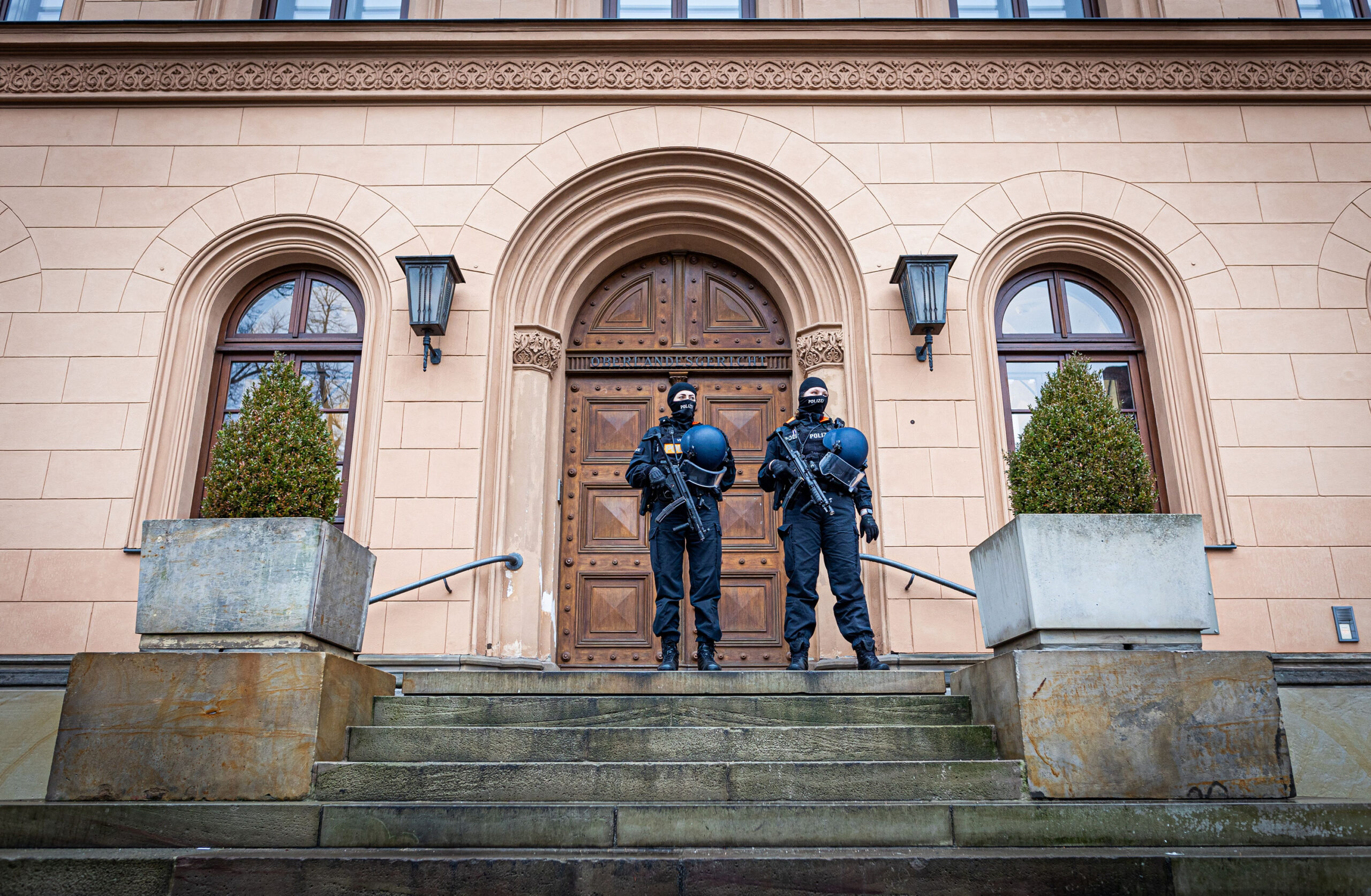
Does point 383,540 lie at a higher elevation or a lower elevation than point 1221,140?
lower

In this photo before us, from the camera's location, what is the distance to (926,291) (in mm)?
8523

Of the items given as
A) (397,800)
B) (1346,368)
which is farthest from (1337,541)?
(397,800)

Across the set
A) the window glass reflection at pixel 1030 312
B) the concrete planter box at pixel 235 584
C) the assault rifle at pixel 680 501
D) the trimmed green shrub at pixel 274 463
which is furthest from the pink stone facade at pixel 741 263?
the concrete planter box at pixel 235 584

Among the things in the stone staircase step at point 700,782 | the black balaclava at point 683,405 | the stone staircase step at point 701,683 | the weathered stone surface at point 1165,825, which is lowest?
the weathered stone surface at point 1165,825

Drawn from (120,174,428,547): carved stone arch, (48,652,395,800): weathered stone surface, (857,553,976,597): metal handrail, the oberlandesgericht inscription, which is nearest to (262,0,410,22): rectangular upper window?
(120,174,428,547): carved stone arch

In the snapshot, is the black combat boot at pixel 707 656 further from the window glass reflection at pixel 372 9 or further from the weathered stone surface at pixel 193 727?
the window glass reflection at pixel 372 9

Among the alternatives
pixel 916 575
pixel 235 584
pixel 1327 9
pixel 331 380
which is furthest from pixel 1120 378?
pixel 235 584

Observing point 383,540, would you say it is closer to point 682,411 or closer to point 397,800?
point 682,411

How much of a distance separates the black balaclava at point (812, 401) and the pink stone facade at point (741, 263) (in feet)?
4.84

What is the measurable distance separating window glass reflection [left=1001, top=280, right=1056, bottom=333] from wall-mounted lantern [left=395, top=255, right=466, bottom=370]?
534 cm

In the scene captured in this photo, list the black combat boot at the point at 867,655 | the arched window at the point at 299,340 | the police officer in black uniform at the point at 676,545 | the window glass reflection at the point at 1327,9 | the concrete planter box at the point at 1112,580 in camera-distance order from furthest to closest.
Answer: the window glass reflection at the point at 1327,9 → the arched window at the point at 299,340 → the police officer in black uniform at the point at 676,545 → the black combat boot at the point at 867,655 → the concrete planter box at the point at 1112,580

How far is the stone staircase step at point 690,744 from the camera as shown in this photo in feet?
15.9

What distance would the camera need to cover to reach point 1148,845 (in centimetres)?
411

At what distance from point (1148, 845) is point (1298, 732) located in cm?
316
